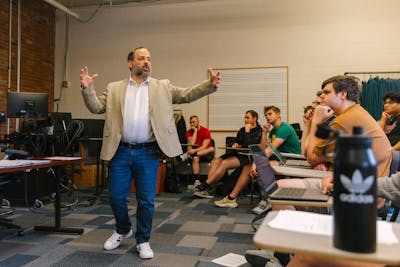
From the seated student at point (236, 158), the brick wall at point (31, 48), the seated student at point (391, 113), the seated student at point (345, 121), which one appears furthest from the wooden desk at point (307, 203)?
the brick wall at point (31, 48)

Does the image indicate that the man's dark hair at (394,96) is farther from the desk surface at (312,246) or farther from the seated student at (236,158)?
the desk surface at (312,246)

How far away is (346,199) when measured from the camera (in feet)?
2.10

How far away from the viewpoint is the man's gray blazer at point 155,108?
251 centimetres

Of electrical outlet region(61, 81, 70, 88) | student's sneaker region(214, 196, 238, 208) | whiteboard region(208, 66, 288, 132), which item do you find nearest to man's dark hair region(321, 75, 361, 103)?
student's sneaker region(214, 196, 238, 208)

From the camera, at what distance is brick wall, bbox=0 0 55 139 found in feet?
19.4

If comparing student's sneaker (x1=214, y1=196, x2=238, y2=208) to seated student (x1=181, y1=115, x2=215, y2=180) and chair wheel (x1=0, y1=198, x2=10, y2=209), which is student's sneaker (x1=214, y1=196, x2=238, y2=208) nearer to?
seated student (x1=181, y1=115, x2=215, y2=180)

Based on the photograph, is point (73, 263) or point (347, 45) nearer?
point (73, 263)

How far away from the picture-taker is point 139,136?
8.29 ft

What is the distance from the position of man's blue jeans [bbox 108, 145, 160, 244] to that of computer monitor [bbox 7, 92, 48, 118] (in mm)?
2197

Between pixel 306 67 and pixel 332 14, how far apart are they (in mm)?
967

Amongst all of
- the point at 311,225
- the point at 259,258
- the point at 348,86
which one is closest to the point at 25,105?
the point at 259,258

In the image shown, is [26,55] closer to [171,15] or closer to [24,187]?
[171,15]

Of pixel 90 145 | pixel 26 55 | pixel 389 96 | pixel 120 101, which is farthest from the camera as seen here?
pixel 26 55

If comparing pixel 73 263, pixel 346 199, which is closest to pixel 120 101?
pixel 73 263
